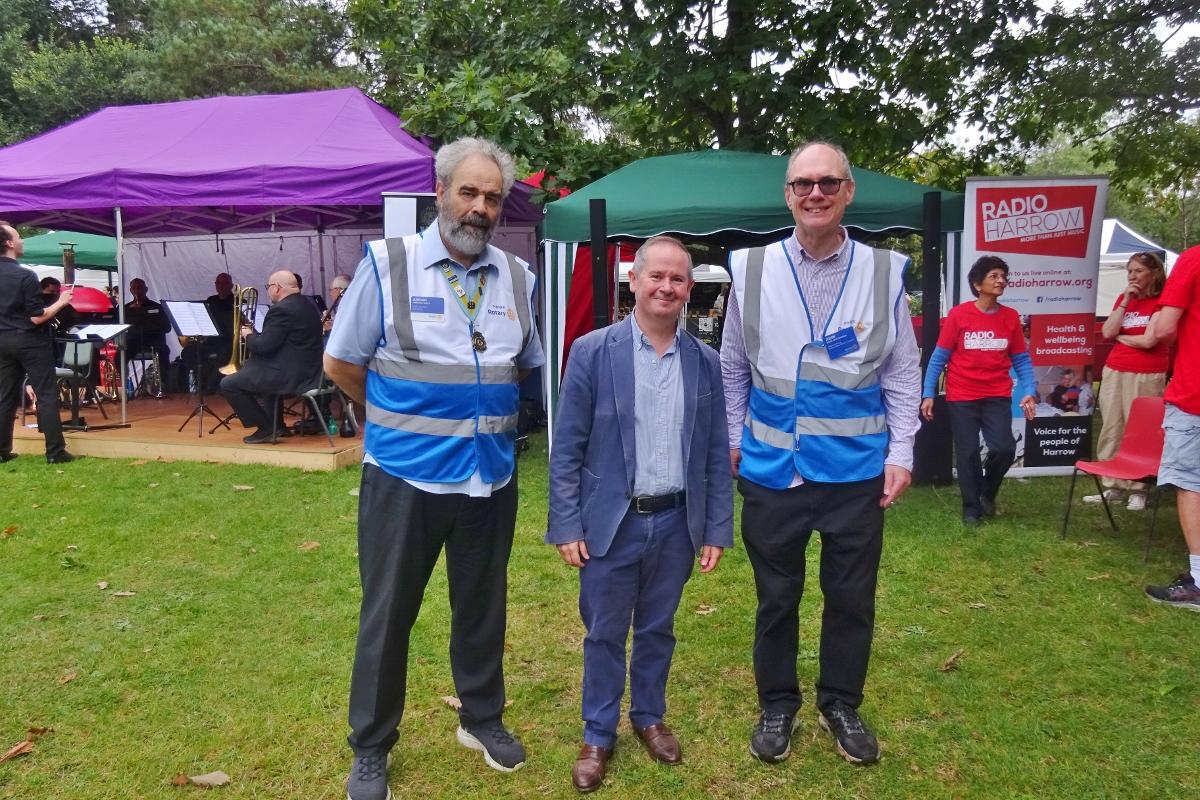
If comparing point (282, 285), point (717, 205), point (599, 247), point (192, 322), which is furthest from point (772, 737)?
point (192, 322)

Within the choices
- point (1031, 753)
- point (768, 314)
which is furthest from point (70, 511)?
point (1031, 753)

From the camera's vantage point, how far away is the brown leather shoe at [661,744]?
296 cm

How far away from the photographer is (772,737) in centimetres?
300

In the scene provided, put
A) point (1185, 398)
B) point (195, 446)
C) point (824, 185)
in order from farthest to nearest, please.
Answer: point (195, 446) < point (1185, 398) < point (824, 185)

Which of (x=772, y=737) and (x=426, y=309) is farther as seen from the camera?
(x=772, y=737)

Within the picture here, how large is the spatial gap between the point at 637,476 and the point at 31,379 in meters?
6.95

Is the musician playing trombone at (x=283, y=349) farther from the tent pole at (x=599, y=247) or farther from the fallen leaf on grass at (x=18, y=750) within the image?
the fallen leaf on grass at (x=18, y=750)

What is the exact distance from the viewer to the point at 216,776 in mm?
2863

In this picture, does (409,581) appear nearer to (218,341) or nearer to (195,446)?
(195,446)

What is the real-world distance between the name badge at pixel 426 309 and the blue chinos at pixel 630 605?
87 centimetres

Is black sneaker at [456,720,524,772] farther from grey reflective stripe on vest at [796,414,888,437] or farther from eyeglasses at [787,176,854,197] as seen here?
eyeglasses at [787,176,854,197]

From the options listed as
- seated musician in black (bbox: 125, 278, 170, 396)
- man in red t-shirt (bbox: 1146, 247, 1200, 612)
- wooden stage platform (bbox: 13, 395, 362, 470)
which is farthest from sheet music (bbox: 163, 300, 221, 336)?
man in red t-shirt (bbox: 1146, 247, 1200, 612)

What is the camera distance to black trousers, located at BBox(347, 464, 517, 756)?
2639 mm

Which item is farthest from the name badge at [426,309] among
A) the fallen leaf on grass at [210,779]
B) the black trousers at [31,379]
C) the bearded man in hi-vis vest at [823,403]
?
the black trousers at [31,379]
